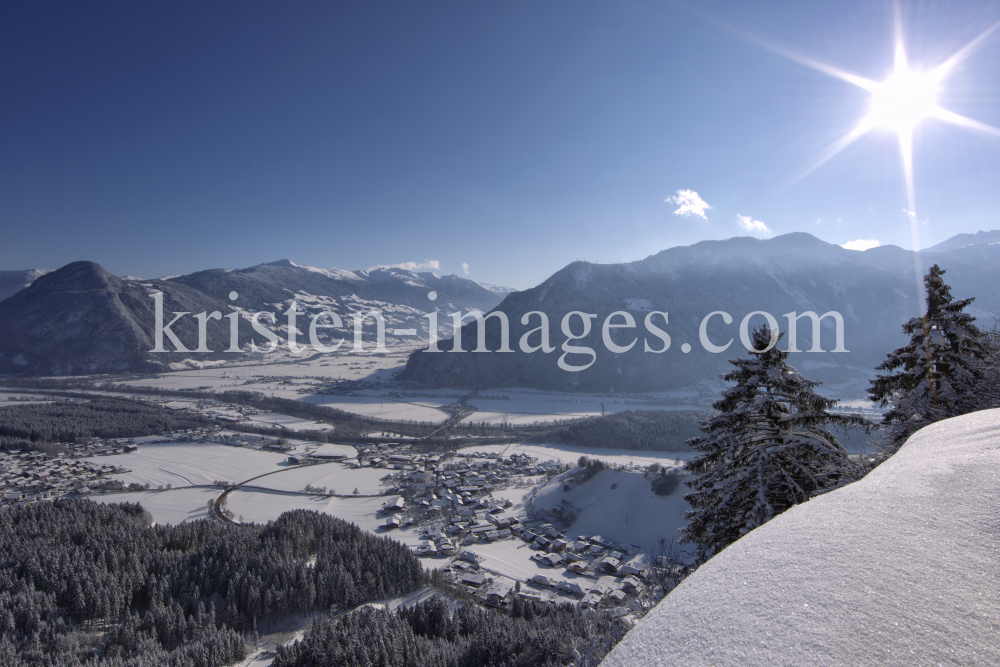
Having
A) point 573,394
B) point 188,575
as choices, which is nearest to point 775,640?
point 188,575

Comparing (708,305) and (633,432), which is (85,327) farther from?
(708,305)

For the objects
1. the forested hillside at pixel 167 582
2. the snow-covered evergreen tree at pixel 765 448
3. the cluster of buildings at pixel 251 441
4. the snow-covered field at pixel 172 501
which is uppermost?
the snow-covered evergreen tree at pixel 765 448

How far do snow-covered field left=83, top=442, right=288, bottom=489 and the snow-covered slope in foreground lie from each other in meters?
51.8

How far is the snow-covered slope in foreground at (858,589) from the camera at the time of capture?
1.76 m

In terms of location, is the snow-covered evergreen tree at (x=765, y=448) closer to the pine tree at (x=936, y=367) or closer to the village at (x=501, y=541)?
the pine tree at (x=936, y=367)

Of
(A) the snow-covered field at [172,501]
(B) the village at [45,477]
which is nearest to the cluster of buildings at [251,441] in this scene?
(B) the village at [45,477]

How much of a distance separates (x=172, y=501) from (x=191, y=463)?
13083mm

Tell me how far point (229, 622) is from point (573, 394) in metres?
83.1

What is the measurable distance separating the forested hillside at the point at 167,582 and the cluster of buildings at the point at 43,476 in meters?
→ 12.8

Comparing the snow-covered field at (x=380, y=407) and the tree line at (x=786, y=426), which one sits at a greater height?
the tree line at (x=786, y=426)

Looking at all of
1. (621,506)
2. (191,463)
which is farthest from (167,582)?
(191,463)

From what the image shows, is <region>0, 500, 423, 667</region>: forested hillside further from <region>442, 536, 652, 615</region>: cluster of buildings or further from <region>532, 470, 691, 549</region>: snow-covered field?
<region>532, 470, 691, 549</region>: snow-covered field

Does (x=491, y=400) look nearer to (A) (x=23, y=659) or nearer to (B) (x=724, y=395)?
(A) (x=23, y=659)

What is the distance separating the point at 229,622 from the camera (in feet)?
66.4
